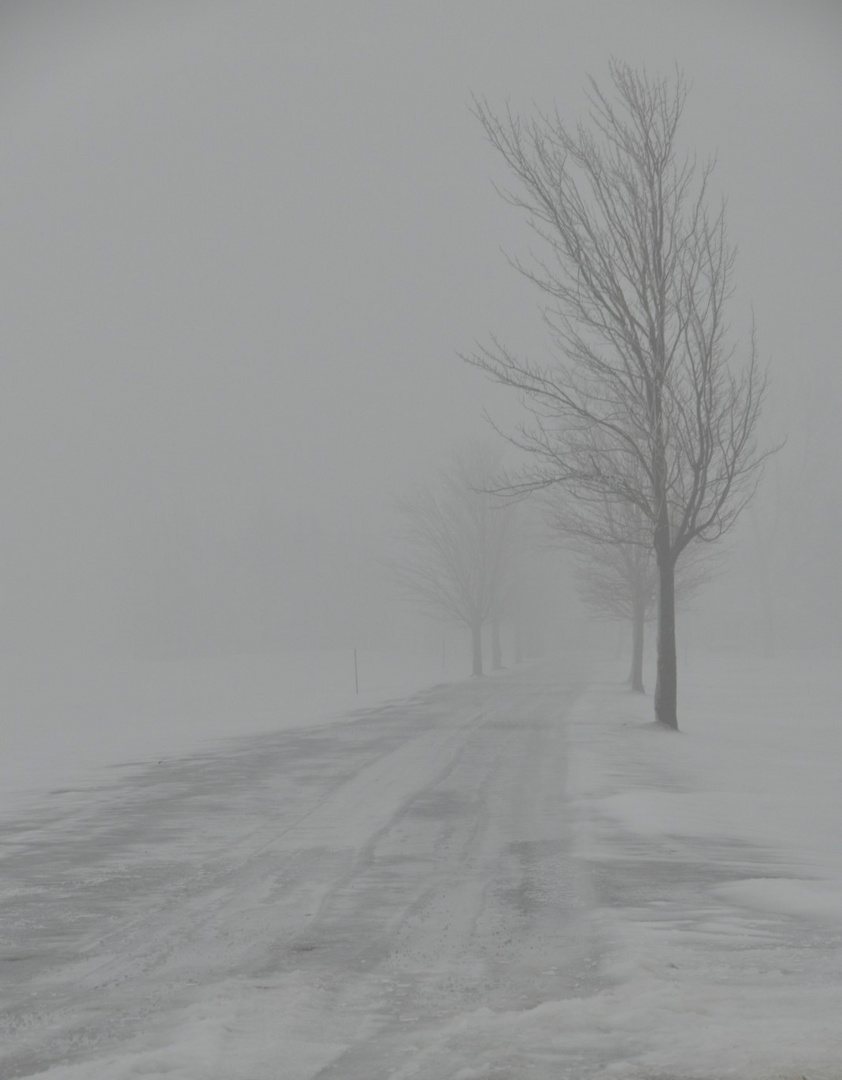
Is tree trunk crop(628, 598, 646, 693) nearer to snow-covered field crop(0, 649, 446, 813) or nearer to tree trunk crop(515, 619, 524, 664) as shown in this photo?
snow-covered field crop(0, 649, 446, 813)

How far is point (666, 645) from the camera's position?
18047 mm

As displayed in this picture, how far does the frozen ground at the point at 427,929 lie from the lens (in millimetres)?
3432

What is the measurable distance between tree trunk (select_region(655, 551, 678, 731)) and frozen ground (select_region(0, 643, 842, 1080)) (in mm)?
6039

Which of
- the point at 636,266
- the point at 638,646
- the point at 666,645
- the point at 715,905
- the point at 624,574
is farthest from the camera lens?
the point at 638,646

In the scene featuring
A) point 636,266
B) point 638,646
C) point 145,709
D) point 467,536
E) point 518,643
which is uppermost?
point 636,266

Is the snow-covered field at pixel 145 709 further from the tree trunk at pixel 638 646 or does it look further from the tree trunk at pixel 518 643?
the tree trunk at pixel 638 646

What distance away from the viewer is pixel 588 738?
53.4 feet

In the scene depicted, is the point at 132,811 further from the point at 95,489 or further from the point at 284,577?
the point at 95,489

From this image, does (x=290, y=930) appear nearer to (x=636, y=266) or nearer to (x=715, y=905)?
(x=715, y=905)

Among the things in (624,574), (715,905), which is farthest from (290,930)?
(624,574)

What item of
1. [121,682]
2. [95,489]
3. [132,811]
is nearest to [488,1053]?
[132,811]

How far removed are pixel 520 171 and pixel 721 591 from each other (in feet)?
356

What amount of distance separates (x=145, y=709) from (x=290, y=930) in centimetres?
2590

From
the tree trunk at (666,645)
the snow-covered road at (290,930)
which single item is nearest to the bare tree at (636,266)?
the tree trunk at (666,645)
